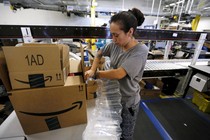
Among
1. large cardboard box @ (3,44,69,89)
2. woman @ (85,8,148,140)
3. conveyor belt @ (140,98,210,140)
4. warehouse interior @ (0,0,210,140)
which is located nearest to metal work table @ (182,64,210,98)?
warehouse interior @ (0,0,210,140)

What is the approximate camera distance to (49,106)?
0.67 m

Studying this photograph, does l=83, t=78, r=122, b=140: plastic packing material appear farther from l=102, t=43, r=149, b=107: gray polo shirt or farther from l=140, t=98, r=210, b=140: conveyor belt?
l=140, t=98, r=210, b=140: conveyor belt

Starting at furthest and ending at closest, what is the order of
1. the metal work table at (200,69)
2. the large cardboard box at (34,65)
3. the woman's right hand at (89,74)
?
1. the metal work table at (200,69)
2. the woman's right hand at (89,74)
3. the large cardboard box at (34,65)

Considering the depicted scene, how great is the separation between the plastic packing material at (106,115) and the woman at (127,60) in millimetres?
90

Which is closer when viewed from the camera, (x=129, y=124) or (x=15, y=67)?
(x=15, y=67)

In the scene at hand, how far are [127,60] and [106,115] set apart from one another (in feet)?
1.52

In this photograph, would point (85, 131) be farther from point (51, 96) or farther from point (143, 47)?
point (143, 47)

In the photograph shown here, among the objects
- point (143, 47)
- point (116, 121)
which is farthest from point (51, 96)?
Answer: point (143, 47)

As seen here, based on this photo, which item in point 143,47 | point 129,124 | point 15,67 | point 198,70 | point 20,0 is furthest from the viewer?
point 20,0

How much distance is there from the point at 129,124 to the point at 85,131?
0.48m

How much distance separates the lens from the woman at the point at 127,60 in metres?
0.76

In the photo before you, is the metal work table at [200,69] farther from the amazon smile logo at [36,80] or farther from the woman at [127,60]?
the amazon smile logo at [36,80]

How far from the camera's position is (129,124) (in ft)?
3.47

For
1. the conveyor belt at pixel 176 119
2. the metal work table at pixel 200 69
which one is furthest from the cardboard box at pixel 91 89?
the metal work table at pixel 200 69
